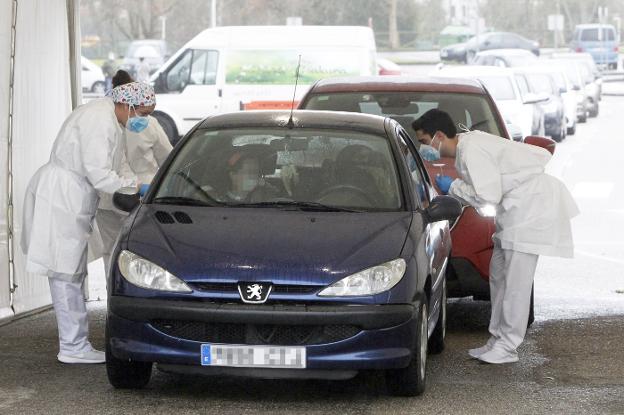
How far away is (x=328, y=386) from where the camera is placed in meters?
7.85

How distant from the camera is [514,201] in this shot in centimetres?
850

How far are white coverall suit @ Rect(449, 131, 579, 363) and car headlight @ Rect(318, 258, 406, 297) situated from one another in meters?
1.42

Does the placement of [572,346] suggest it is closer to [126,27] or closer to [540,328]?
[540,328]

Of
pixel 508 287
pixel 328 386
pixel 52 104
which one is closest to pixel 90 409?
pixel 328 386

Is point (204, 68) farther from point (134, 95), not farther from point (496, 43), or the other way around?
point (496, 43)

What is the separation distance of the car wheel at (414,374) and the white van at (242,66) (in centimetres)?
1954

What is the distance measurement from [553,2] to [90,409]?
77271 millimetres

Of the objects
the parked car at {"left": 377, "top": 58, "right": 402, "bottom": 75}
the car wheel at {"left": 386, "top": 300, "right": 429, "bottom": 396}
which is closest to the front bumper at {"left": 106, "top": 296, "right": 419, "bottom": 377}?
the car wheel at {"left": 386, "top": 300, "right": 429, "bottom": 396}

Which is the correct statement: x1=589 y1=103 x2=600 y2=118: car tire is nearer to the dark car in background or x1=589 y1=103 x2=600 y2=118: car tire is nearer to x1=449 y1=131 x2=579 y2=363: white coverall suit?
the dark car in background

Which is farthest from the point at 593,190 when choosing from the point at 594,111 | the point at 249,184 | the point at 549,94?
the point at 594,111

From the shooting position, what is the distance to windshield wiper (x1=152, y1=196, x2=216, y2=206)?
7.81 meters

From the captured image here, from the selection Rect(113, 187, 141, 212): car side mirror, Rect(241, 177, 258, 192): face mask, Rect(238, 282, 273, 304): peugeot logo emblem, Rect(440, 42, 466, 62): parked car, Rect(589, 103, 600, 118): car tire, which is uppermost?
Rect(241, 177, 258, 192): face mask

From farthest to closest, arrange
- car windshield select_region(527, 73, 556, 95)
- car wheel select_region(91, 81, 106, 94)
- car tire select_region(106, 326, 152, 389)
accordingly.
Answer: car wheel select_region(91, 81, 106, 94), car windshield select_region(527, 73, 556, 95), car tire select_region(106, 326, 152, 389)

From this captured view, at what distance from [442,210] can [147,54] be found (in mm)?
50594
